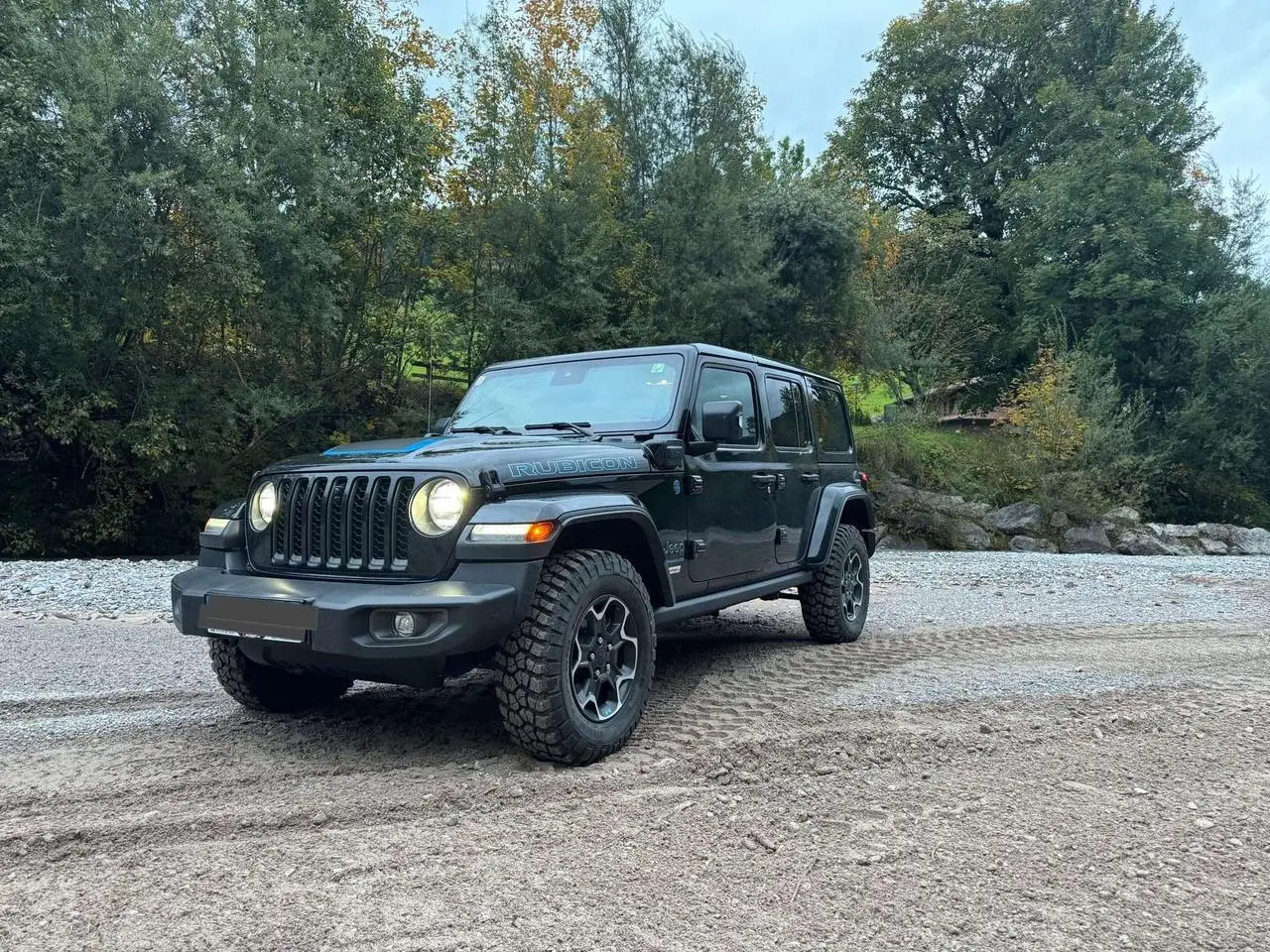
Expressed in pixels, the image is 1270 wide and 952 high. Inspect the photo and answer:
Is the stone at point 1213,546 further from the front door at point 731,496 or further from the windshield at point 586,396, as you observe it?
the windshield at point 586,396

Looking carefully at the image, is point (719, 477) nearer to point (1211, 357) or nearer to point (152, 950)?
point (152, 950)

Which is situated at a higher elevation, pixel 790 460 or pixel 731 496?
pixel 790 460

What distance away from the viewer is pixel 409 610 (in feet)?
11.0

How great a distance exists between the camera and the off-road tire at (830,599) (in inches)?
245

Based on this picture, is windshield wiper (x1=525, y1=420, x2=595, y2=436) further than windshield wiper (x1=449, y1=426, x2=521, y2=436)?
No

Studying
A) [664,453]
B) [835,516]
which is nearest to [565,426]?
[664,453]

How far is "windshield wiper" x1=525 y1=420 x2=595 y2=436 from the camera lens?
463 cm

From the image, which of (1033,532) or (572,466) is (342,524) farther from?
(1033,532)

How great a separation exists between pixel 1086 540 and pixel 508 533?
2015cm

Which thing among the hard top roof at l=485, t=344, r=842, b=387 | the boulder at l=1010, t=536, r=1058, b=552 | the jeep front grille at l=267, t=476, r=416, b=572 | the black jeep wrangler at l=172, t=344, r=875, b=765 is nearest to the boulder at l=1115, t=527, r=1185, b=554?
the boulder at l=1010, t=536, r=1058, b=552

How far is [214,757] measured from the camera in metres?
3.80

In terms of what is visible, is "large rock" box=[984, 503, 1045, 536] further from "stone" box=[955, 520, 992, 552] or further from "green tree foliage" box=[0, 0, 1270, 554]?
"green tree foliage" box=[0, 0, 1270, 554]

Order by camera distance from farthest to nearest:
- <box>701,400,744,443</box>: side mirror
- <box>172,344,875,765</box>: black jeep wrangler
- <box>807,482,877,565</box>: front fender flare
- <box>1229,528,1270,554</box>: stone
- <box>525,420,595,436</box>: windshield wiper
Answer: <box>1229,528,1270,554</box>: stone, <box>807,482,877,565</box>: front fender flare, <box>525,420,595,436</box>: windshield wiper, <box>701,400,744,443</box>: side mirror, <box>172,344,875,765</box>: black jeep wrangler

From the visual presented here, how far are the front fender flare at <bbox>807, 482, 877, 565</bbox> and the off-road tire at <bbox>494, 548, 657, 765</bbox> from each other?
2609mm
